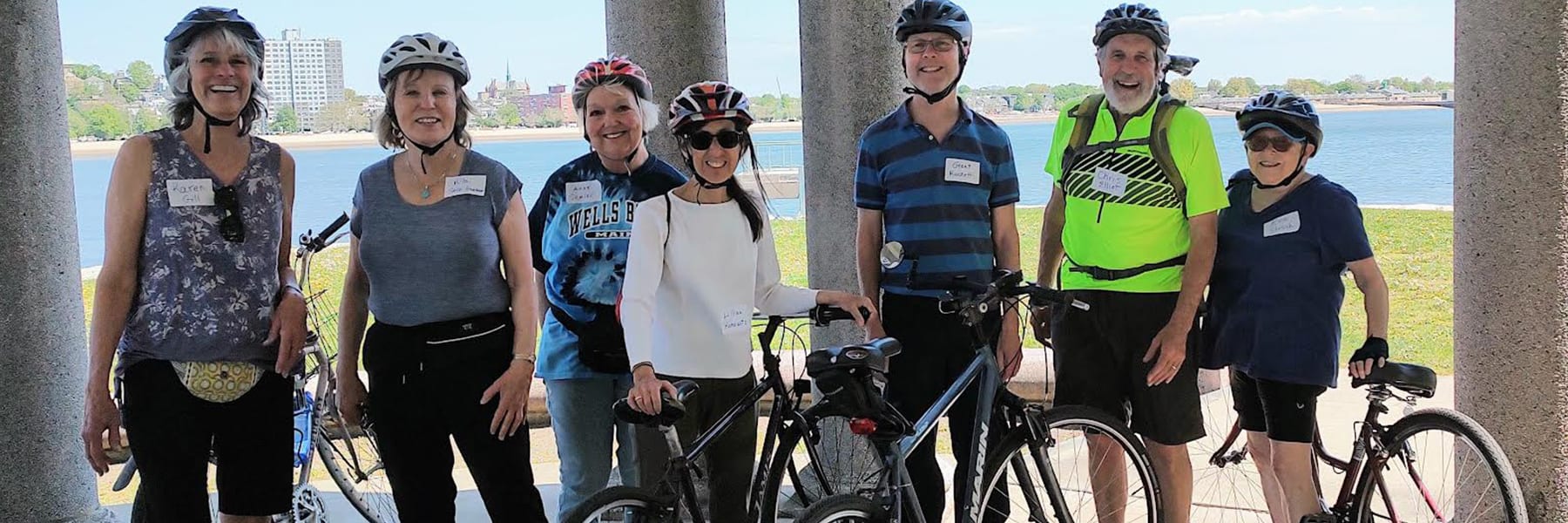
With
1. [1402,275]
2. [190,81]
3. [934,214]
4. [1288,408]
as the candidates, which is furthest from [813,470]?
[1402,275]

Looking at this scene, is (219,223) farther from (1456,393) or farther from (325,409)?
(1456,393)

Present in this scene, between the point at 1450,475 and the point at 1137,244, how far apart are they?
158 cm

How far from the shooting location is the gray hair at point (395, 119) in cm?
304

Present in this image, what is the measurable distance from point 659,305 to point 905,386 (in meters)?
0.81

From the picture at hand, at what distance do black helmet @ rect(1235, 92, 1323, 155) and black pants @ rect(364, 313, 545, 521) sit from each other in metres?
1.99

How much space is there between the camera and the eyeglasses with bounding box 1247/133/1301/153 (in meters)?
3.42

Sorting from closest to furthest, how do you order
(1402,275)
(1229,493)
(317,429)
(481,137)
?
1. (317,429)
2. (1229,493)
3. (1402,275)
4. (481,137)

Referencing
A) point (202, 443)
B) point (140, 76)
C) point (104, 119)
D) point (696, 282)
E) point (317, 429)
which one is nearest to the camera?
point (202, 443)

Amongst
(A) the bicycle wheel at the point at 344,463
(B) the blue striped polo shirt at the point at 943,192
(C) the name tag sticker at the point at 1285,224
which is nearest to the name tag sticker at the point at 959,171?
(B) the blue striped polo shirt at the point at 943,192

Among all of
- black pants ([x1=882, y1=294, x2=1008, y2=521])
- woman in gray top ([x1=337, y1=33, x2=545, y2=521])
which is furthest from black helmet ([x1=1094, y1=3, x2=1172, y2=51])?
woman in gray top ([x1=337, y1=33, x2=545, y2=521])

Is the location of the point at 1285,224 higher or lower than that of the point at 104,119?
lower

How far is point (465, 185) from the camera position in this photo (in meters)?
3.03

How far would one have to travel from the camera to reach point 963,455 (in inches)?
139

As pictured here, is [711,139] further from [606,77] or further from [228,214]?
[228,214]
